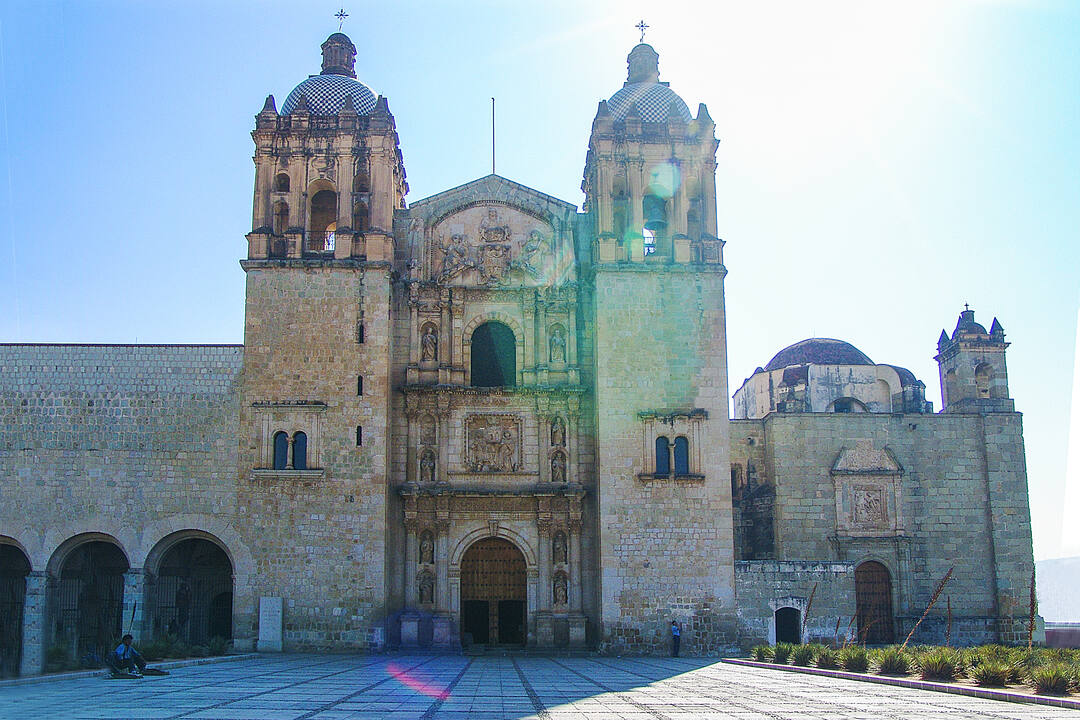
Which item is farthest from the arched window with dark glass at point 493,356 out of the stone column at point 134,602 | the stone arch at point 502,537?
the stone column at point 134,602

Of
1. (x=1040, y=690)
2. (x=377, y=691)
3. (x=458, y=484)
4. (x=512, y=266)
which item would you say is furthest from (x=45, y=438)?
(x=1040, y=690)

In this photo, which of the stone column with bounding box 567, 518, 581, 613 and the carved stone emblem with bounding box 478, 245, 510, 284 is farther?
the carved stone emblem with bounding box 478, 245, 510, 284

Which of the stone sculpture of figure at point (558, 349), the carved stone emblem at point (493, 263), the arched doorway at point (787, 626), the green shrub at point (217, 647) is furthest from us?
the carved stone emblem at point (493, 263)

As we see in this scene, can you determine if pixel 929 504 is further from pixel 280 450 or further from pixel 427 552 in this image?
pixel 280 450

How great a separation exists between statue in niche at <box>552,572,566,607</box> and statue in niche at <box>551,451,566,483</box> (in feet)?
8.46

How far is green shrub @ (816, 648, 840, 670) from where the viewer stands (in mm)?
20719

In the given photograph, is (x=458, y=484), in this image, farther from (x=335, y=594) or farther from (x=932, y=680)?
(x=932, y=680)

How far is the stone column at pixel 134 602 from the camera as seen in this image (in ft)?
A: 85.3

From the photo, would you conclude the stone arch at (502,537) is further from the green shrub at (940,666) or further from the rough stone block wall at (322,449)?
the green shrub at (940,666)

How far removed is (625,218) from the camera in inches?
1154

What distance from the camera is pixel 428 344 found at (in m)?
28.7

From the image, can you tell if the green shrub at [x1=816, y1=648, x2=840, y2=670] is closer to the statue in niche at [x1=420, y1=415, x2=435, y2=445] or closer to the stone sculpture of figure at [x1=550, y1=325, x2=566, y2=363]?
the stone sculpture of figure at [x1=550, y1=325, x2=566, y2=363]

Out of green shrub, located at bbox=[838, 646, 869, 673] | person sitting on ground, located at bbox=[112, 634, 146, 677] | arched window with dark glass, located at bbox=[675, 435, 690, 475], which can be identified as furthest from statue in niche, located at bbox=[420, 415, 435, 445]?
green shrub, located at bbox=[838, 646, 869, 673]

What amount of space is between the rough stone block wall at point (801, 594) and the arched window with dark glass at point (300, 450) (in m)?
12.1
